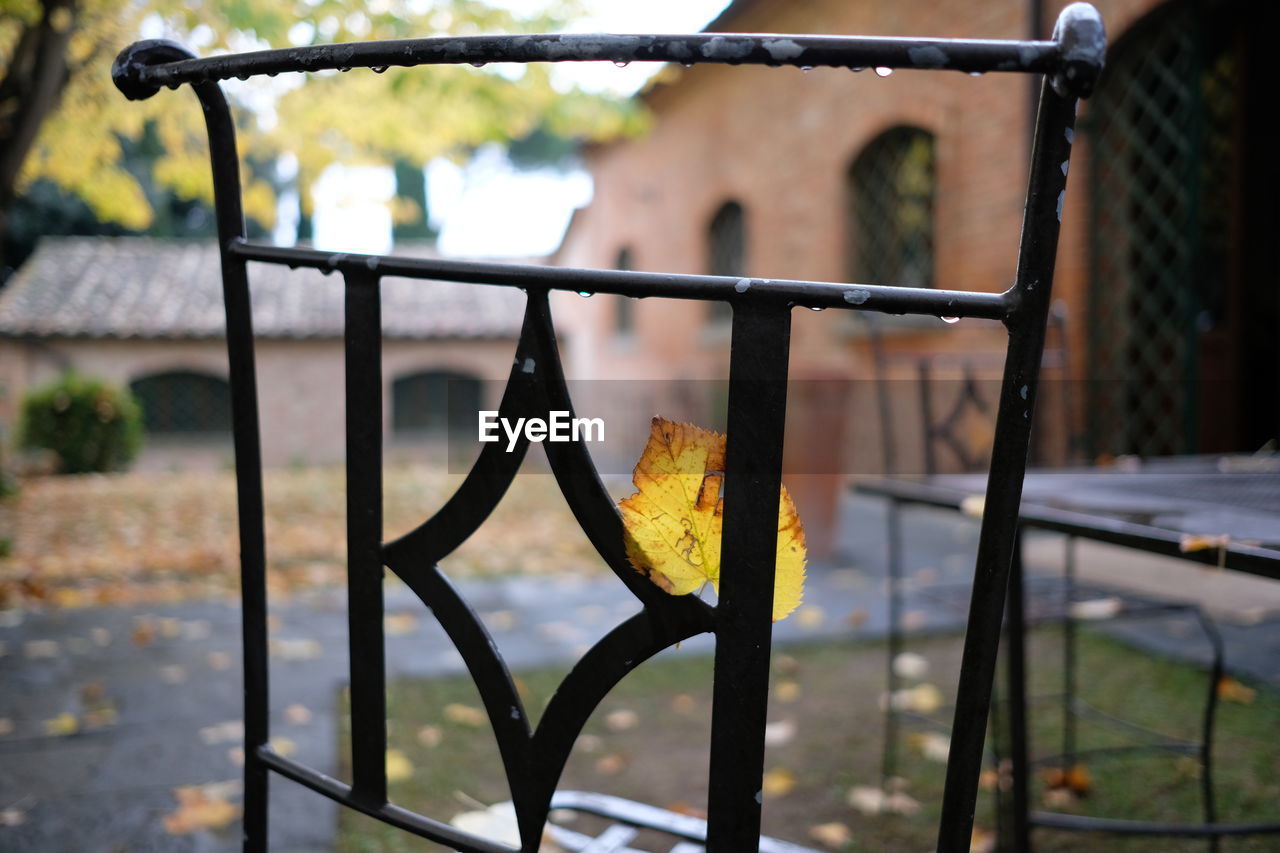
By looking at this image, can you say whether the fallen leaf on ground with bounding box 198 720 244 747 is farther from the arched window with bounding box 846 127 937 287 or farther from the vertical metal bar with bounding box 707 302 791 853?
the arched window with bounding box 846 127 937 287

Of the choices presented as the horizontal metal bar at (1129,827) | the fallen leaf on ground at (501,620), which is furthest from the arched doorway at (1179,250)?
the horizontal metal bar at (1129,827)

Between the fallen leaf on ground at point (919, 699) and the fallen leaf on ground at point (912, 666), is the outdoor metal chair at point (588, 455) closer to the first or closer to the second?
the fallen leaf on ground at point (919, 699)

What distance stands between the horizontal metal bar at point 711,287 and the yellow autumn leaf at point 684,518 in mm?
92

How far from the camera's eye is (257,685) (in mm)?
792

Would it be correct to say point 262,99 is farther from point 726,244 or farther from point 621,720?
point 621,720

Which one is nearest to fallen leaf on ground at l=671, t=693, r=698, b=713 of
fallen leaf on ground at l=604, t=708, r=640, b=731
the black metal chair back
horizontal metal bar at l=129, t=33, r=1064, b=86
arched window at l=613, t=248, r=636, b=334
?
fallen leaf on ground at l=604, t=708, r=640, b=731

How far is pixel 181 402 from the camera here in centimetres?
1777

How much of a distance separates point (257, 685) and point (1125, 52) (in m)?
5.61

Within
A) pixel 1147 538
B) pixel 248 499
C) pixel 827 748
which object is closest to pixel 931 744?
pixel 827 748

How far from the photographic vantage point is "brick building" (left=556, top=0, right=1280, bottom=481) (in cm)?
482

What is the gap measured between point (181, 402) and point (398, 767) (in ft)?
57.8

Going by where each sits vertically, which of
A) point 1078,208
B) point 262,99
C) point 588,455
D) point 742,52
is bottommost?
point 588,455

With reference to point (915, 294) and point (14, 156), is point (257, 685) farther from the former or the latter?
point (14, 156)

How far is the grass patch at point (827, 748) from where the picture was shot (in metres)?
2.11
